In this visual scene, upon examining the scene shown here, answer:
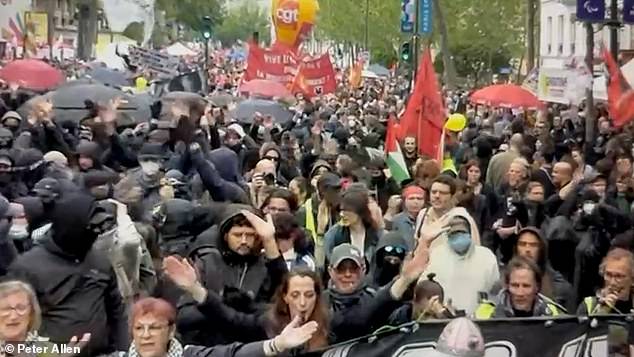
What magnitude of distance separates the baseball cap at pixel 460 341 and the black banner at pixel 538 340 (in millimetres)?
609

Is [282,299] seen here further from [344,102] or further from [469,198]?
[344,102]

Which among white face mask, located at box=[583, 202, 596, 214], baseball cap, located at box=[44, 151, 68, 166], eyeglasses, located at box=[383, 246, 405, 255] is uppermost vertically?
baseball cap, located at box=[44, 151, 68, 166]

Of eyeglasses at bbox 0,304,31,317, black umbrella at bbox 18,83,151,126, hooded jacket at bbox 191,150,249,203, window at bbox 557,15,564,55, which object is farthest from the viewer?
window at bbox 557,15,564,55

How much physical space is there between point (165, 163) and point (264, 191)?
5.24 feet

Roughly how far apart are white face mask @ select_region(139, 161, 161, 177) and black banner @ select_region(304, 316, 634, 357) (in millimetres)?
4276

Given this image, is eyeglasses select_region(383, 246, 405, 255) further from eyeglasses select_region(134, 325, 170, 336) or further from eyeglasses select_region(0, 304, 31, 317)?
eyeglasses select_region(0, 304, 31, 317)

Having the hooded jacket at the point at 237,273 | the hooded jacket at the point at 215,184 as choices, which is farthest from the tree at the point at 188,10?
the hooded jacket at the point at 237,273

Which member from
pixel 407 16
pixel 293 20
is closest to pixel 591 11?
pixel 293 20

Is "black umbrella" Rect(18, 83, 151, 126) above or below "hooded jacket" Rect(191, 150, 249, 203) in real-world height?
above

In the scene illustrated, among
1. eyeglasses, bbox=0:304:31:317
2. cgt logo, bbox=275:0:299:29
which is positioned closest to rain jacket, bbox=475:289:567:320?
eyeglasses, bbox=0:304:31:317

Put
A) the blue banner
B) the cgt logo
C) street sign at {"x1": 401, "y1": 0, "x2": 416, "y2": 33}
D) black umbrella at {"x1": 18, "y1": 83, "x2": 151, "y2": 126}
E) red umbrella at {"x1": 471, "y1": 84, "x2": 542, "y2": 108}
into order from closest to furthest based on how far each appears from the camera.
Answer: black umbrella at {"x1": 18, "y1": 83, "x2": 151, "y2": 126}, the blue banner, red umbrella at {"x1": 471, "y1": 84, "x2": 542, "y2": 108}, the cgt logo, street sign at {"x1": 401, "y1": 0, "x2": 416, "y2": 33}

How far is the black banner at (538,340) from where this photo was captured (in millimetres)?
6020

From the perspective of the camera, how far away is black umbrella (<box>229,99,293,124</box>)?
2372cm

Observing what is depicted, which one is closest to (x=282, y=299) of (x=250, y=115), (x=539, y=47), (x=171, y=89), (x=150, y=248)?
(x=150, y=248)
